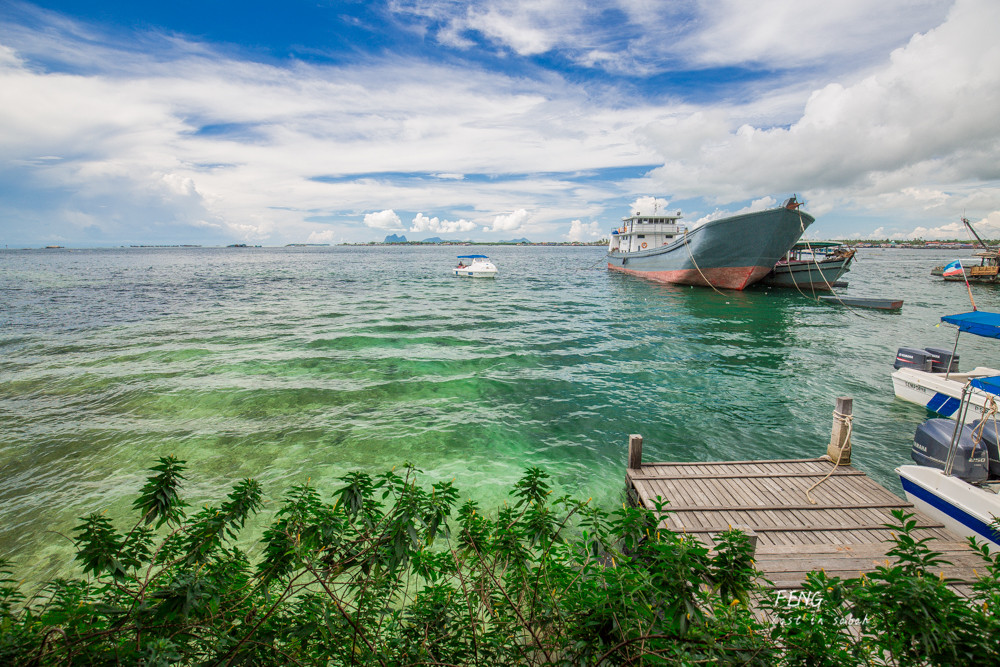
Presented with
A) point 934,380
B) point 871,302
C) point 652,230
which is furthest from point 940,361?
point 652,230

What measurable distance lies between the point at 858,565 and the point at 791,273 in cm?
4208

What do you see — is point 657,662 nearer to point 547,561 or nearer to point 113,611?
point 547,561

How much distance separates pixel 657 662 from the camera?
2.47 metres

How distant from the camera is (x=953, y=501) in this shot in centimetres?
627

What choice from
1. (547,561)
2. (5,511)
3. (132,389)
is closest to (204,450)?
(5,511)

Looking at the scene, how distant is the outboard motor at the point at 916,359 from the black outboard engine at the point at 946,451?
6683 millimetres

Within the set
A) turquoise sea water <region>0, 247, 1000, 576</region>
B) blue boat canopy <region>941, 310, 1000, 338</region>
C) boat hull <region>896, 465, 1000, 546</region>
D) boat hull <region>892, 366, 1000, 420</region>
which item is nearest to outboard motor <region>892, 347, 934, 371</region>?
boat hull <region>892, 366, 1000, 420</region>

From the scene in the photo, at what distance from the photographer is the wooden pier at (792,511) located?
566cm

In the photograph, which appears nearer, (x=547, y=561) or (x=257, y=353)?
(x=547, y=561)

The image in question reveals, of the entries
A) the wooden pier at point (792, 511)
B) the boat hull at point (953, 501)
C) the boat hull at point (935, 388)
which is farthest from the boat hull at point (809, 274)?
the wooden pier at point (792, 511)

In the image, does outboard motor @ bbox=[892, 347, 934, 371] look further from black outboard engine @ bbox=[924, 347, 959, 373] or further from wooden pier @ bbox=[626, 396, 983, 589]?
wooden pier @ bbox=[626, 396, 983, 589]

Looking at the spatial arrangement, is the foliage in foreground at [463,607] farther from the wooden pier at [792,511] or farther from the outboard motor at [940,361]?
the outboard motor at [940,361]

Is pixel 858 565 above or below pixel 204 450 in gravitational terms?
above

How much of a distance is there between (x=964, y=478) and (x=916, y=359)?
8.75m
